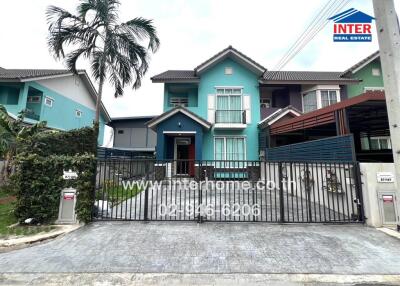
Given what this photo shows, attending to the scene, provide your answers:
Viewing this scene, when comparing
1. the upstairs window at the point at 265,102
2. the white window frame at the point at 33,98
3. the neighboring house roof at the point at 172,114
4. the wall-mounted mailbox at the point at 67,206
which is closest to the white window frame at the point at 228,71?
the upstairs window at the point at 265,102

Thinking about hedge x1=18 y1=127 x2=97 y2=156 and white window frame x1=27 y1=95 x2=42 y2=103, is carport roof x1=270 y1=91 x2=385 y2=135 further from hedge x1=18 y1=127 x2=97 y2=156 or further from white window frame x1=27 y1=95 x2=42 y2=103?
white window frame x1=27 y1=95 x2=42 y2=103

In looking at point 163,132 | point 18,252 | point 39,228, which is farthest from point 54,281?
point 163,132

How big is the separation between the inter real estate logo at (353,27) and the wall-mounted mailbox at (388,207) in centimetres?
408

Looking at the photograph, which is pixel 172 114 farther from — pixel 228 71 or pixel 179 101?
pixel 228 71

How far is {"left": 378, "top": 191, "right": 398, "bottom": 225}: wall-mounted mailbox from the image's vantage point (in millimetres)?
5367

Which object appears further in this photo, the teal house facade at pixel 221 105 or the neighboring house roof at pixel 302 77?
the neighboring house roof at pixel 302 77

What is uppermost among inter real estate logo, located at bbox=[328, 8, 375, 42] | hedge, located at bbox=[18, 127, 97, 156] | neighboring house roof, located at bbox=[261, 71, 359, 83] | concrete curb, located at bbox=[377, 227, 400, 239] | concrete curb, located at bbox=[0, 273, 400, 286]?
neighboring house roof, located at bbox=[261, 71, 359, 83]

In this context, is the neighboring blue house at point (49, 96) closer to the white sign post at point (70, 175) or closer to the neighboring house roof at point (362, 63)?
the white sign post at point (70, 175)

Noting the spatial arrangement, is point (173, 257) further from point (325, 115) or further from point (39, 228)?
point (325, 115)

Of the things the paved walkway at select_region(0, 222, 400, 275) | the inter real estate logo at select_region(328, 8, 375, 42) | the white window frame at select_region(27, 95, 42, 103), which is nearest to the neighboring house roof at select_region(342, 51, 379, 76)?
the inter real estate logo at select_region(328, 8, 375, 42)

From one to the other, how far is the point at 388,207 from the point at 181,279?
231 inches

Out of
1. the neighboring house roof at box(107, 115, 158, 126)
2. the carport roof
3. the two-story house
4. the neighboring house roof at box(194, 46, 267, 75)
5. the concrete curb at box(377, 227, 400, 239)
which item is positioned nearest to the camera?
Answer: the concrete curb at box(377, 227, 400, 239)

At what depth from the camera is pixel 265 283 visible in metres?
3.16

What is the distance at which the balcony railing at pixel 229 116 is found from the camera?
46.8 feet
